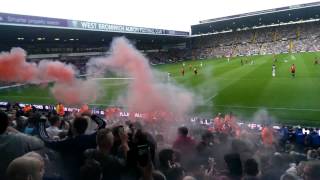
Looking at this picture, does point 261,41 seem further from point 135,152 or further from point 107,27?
point 135,152

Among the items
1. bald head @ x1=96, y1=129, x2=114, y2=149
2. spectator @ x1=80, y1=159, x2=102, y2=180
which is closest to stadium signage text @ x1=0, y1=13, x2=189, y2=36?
bald head @ x1=96, y1=129, x2=114, y2=149

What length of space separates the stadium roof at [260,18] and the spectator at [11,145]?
67857 mm

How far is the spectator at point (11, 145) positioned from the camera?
3844 mm

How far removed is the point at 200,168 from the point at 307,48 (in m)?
67.0

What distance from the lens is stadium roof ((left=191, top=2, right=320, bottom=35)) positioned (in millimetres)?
66981

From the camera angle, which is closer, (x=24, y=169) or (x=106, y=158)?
(x=24, y=169)

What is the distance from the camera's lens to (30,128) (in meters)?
6.71

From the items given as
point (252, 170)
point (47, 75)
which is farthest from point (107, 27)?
point (252, 170)

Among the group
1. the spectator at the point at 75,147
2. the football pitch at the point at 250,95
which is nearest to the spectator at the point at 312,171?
the spectator at the point at 75,147

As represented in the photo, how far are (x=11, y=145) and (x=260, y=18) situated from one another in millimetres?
72667

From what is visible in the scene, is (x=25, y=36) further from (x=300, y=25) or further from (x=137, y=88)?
(x=300, y=25)

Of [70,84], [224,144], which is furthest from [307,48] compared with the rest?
[224,144]

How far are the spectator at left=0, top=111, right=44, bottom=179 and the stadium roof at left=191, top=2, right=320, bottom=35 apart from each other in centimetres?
6786

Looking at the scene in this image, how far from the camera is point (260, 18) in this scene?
2837 inches
